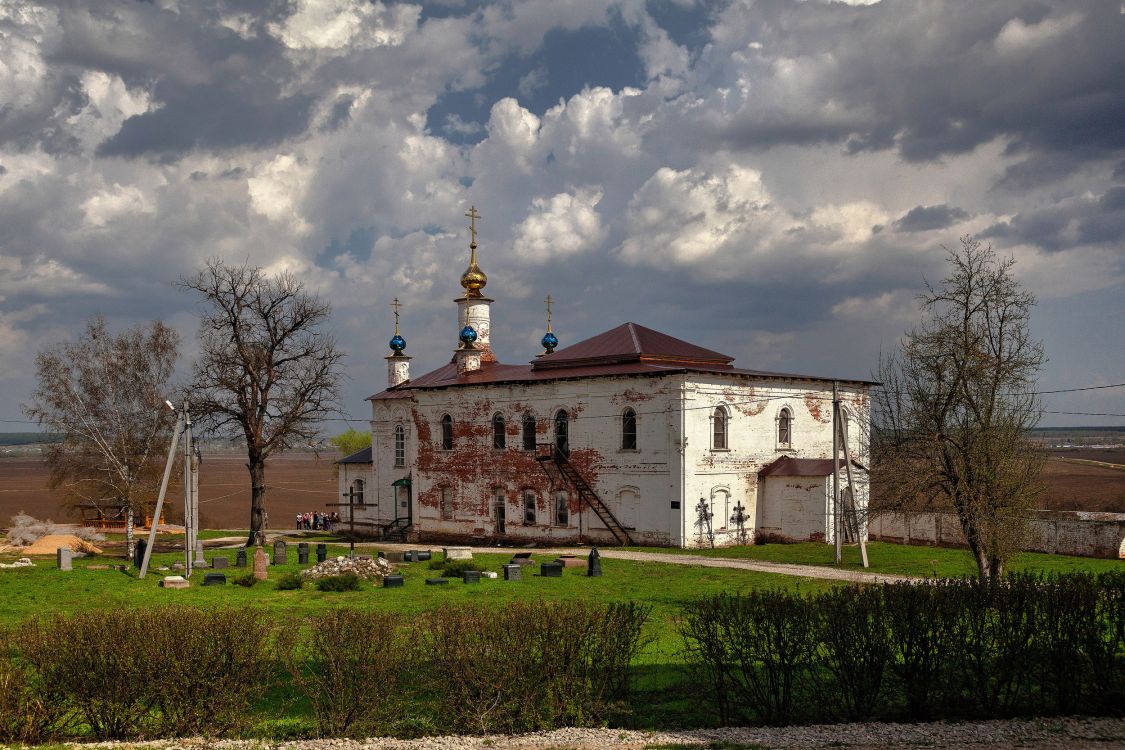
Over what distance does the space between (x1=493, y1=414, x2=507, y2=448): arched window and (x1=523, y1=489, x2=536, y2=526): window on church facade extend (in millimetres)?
2639

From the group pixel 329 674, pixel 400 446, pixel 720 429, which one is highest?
pixel 720 429

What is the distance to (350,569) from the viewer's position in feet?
92.2

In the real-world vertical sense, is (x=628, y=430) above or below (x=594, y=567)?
above

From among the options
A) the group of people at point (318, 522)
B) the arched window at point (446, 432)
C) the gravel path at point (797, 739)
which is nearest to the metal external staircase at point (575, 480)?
the arched window at point (446, 432)

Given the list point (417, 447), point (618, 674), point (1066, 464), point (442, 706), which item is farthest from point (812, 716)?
point (1066, 464)

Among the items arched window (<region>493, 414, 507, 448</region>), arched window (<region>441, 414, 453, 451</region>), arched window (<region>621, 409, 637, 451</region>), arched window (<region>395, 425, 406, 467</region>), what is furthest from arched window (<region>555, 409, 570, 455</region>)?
arched window (<region>395, 425, 406, 467</region>)

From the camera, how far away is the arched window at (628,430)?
3884cm

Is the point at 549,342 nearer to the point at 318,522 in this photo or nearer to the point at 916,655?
the point at 318,522

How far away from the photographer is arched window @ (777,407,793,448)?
4016cm

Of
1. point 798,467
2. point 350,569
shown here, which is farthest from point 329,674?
point 798,467

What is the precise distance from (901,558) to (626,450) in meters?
11.1

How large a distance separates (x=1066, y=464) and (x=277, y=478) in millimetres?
97944

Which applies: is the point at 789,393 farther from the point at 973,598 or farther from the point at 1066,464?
the point at 1066,464

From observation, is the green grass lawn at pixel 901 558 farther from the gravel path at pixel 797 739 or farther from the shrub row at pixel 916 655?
the gravel path at pixel 797 739
